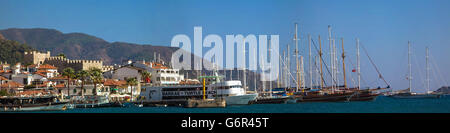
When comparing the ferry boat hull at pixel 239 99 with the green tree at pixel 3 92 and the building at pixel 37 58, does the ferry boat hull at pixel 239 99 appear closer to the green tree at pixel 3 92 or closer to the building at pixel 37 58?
the green tree at pixel 3 92

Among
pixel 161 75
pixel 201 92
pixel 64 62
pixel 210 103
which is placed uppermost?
pixel 64 62

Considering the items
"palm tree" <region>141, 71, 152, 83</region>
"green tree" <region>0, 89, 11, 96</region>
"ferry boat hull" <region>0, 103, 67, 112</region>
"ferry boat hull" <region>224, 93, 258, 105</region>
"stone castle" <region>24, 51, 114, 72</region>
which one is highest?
"stone castle" <region>24, 51, 114, 72</region>

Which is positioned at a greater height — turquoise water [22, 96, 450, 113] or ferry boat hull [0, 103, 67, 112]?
ferry boat hull [0, 103, 67, 112]

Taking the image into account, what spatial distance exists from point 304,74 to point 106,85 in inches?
1784

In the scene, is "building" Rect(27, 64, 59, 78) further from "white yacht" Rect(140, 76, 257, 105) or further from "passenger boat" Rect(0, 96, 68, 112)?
"passenger boat" Rect(0, 96, 68, 112)

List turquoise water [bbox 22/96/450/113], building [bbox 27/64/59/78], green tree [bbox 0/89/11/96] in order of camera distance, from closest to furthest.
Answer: turquoise water [bbox 22/96/450/113]
green tree [bbox 0/89/11/96]
building [bbox 27/64/59/78]

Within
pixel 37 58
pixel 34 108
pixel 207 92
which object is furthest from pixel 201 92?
pixel 37 58

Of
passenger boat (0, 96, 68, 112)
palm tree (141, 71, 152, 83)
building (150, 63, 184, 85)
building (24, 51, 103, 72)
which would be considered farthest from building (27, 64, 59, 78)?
passenger boat (0, 96, 68, 112)

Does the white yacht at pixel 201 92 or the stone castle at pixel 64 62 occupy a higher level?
the stone castle at pixel 64 62

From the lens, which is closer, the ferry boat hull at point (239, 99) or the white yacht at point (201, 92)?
the ferry boat hull at point (239, 99)

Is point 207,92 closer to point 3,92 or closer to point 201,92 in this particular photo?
point 201,92

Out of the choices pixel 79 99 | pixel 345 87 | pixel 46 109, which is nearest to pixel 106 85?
pixel 79 99

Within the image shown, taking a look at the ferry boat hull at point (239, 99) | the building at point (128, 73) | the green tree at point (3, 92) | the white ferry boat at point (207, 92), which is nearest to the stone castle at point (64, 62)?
the building at point (128, 73)
